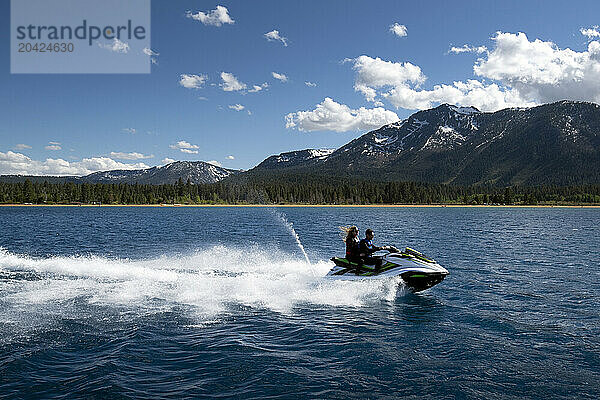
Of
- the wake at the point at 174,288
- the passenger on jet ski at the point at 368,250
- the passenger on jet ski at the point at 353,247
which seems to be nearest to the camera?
the wake at the point at 174,288

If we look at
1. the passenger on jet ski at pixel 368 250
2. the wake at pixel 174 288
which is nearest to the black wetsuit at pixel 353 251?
the passenger on jet ski at pixel 368 250

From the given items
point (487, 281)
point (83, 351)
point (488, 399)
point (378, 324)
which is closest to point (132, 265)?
point (83, 351)

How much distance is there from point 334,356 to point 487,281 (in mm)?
13807

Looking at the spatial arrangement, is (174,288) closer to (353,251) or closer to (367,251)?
(353,251)

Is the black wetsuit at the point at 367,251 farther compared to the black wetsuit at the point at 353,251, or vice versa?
the black wetsuit at the point at 353,251

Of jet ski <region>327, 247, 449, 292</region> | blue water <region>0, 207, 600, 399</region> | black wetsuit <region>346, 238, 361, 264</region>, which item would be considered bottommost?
blue water <region>0, 207, 600, 399</region>

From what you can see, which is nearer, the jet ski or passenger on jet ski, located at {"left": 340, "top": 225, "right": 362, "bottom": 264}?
the jet ski

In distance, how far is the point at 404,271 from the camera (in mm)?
17750

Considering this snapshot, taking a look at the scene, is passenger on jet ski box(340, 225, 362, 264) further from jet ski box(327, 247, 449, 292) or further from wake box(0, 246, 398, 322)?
wake box(0, 246, 398, 322)

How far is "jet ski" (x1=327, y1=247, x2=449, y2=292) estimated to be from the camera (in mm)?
17750

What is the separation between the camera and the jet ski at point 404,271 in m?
17.8

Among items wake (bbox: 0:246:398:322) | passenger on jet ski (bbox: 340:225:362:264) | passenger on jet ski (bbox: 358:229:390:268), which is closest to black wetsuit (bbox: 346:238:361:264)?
passenger on jet ski (bbox: 340:225:362:264)

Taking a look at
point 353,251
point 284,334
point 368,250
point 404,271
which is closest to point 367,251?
point 368,250

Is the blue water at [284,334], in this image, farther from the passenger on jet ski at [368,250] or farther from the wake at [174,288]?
the passenger on jet ski at [368,250]
